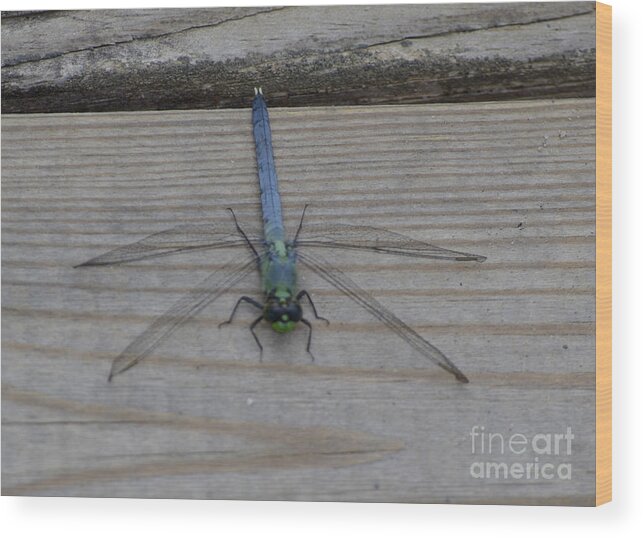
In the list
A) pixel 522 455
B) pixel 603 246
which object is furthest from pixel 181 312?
pixel 603 246

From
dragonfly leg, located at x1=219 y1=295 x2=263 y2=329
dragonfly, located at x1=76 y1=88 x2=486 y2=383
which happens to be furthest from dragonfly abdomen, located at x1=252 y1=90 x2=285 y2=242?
dragonfly leg, located at x1=219 y1=295 x2=263 y2=329

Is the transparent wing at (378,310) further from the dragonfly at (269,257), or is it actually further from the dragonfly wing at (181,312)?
the dragonfly wing at (181,312)

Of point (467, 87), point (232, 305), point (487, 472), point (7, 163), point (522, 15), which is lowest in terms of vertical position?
point (487, 472)

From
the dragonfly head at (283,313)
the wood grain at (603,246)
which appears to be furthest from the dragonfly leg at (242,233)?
the wood grain at (603,246)

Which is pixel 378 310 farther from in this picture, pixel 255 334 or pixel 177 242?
pixel 177 242

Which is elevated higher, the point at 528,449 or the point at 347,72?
the point at 347,72

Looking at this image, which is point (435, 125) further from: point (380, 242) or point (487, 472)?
point (487, 472)

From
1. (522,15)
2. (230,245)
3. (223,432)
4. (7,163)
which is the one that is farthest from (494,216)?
(7,163)
